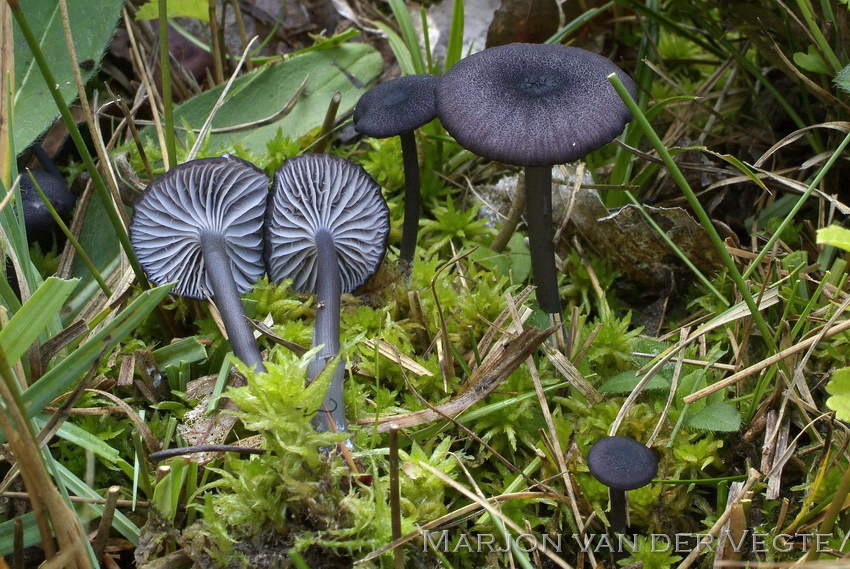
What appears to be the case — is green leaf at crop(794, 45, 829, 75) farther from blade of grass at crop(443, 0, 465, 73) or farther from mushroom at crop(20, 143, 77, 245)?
mushroom at crop(20, 143, 77, 245)

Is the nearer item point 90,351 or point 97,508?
point 90,351

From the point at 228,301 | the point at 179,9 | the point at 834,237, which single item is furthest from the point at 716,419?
the point at 179,9

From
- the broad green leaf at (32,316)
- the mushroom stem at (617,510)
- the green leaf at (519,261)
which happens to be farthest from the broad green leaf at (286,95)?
the mushroom stem at (617,510)

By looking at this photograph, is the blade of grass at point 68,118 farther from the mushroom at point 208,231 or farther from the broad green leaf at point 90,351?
the broad green leaf at point 90,351

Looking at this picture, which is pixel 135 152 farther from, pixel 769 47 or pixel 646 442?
pixel 769 47

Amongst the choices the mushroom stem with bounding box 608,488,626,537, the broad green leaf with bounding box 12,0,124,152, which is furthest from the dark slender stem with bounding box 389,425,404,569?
the broad green leaf with bounding box 12,0,124,152

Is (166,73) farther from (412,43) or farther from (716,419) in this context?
(716,419)

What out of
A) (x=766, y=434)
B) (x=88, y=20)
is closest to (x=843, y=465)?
(x=766, y=434)
